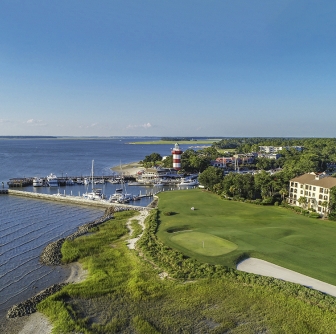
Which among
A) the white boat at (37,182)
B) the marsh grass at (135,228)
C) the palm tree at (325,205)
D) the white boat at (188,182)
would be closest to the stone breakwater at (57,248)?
the marsh grass at (135,228)

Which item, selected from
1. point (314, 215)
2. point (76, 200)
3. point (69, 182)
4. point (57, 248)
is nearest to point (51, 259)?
point (57, 248)

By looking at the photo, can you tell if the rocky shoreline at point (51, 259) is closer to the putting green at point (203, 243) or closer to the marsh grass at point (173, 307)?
the marsh grass at point (173, 307)

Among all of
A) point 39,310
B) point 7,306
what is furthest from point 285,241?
point 7,306

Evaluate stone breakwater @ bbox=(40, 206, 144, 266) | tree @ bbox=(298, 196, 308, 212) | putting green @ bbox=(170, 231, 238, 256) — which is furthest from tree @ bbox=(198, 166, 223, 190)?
putting green @ bbox=(170, 231, 238, 256)

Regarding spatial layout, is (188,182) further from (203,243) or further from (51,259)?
(51,259)

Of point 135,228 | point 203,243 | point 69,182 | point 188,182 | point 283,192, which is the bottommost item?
point 188,182

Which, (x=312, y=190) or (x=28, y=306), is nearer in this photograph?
(x=28, y=306)

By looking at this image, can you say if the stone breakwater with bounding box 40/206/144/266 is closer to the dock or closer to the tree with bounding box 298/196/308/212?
the dock
